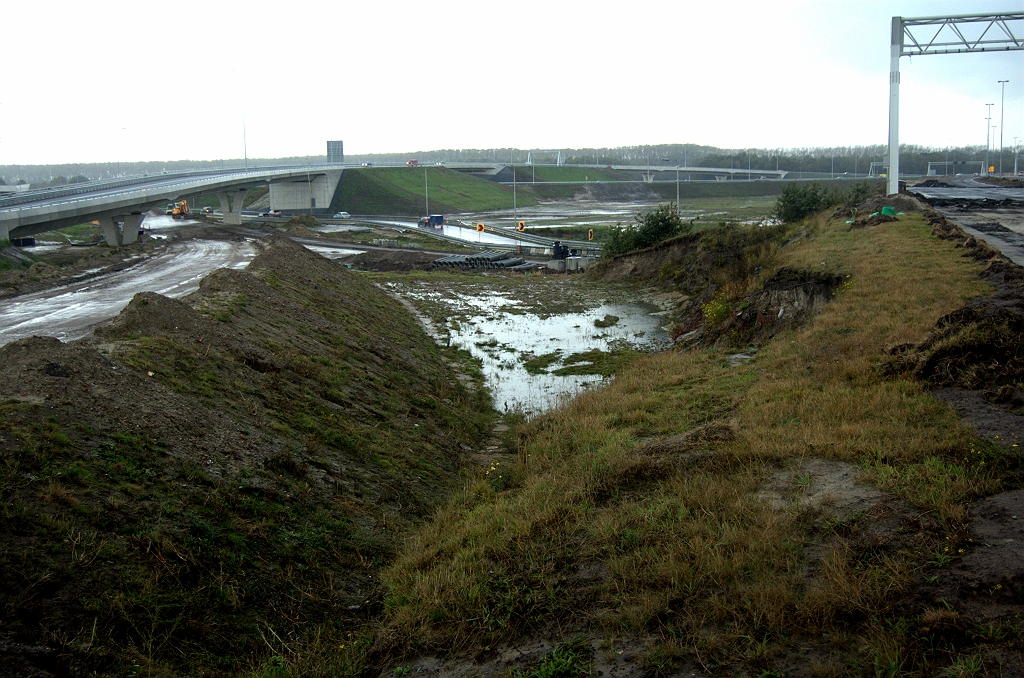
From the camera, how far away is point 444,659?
24.0 ft

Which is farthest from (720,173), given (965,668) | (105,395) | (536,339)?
(965,668)

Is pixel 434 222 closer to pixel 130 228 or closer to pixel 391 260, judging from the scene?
pixel 391 260

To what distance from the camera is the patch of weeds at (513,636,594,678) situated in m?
6.62

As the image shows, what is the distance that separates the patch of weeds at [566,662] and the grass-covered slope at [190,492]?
8.57ft

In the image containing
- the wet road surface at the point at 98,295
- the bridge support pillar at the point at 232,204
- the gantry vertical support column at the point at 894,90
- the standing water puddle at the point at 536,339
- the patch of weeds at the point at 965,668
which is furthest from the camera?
the bridge support pillar at the point at 232,204

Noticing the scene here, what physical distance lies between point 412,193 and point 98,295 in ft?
291

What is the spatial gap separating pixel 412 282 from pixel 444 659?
132 ft

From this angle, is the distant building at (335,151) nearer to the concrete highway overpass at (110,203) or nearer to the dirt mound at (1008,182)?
the concrete highway overpass at (110,203)

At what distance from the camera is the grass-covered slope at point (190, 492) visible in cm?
716

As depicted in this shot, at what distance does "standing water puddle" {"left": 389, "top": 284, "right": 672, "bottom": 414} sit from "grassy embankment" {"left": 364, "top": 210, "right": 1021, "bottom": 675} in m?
6.63

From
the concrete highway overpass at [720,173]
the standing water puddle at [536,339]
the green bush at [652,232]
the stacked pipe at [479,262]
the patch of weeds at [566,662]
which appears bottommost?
the standing water puddle at [536,339]

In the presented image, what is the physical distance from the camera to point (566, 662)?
6719 mm

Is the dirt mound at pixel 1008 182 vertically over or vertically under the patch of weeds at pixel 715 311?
over

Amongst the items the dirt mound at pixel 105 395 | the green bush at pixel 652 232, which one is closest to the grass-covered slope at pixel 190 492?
the dirt mound at pixel 105 395
